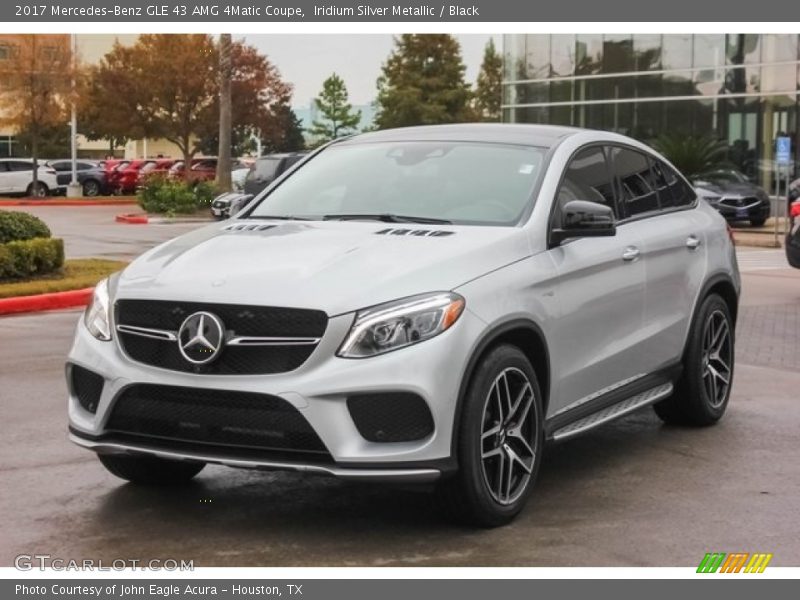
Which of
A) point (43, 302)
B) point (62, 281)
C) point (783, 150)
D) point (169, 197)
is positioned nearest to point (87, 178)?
point (169, 197)

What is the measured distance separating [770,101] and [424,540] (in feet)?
116

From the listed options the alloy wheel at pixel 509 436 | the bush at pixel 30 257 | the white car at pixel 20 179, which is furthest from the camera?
the white car at pixel 20 179

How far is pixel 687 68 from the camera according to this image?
40.7 metres

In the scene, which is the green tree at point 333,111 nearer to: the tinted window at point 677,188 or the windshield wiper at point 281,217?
the tinted window at point 677,188

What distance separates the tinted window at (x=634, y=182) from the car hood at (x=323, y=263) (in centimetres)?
148

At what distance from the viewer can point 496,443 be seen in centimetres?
572

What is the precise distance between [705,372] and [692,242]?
81 cm

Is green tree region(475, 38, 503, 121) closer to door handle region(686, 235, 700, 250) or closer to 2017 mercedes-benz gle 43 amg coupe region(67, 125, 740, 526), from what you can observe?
door handle region(686, 235, 700, 250)

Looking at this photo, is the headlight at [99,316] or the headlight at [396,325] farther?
the headlight at [99,316]

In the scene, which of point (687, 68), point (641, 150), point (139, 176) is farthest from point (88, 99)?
point (641, 150)

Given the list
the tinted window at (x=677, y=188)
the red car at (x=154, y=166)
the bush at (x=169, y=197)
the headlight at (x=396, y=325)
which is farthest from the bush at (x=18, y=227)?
the red car at (x=154, y=166)

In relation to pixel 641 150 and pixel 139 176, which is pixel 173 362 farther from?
pixel 139 176

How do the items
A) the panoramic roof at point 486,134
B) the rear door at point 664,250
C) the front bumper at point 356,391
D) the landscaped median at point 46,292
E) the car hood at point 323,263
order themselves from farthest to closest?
the landscaped median at point 46,292 → the rear door at point 664,250 → the panoramic roof at point 486,134 → the car hood at point 323,263 → the front bumper at point 356,391

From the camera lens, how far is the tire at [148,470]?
633 cm
